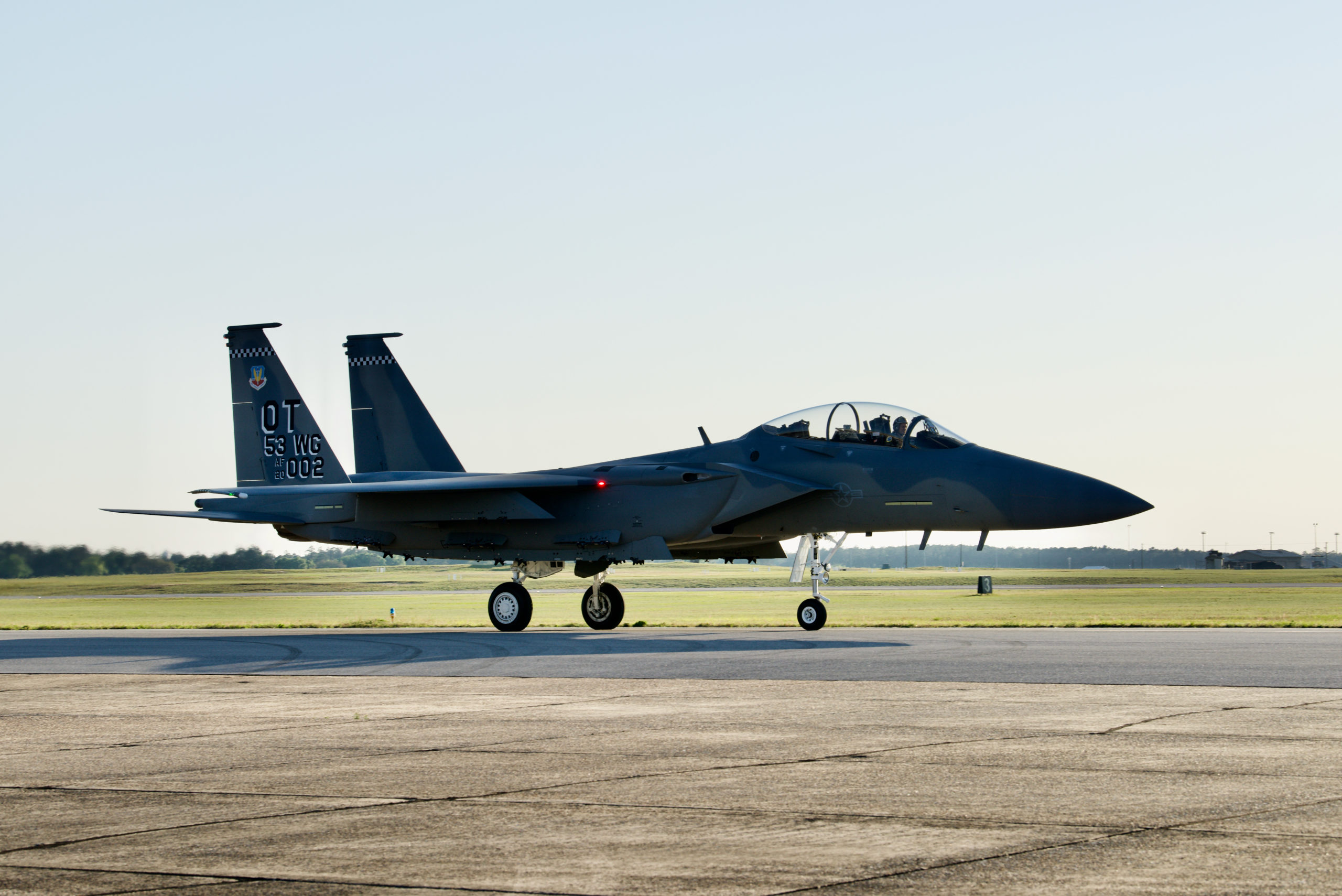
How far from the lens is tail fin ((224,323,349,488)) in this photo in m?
29.4

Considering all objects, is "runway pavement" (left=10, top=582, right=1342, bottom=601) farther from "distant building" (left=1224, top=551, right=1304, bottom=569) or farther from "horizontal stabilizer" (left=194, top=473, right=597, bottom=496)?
"distant building" (left=1224, top=551, right=1304, bottom=569)

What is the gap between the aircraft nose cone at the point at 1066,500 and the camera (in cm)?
2114

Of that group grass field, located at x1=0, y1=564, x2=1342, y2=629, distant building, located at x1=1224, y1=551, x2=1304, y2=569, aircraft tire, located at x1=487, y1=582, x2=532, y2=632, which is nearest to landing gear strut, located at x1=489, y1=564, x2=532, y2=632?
aircraft tire, located at x1=487, y1=582, x2=532, y2=632

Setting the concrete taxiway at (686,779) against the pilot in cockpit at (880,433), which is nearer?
the concrete taxiway at (686,779)

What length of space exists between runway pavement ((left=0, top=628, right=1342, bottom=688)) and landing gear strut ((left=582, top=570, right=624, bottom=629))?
3.92 ft

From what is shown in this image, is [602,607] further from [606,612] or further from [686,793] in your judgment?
[686,793]

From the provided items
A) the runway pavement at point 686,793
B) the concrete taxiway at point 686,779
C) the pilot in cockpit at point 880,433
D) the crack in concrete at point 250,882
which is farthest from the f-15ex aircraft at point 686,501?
the crack in concrete at point 250,882

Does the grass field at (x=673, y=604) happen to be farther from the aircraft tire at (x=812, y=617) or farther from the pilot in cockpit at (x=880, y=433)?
the pilot in cockpit at (x=880, y=433)

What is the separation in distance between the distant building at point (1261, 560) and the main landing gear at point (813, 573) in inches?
5050

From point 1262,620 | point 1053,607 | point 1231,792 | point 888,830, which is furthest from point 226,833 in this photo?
point 1053,607

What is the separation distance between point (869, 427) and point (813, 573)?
267cm

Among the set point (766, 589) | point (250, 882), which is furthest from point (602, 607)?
point (766, 589)

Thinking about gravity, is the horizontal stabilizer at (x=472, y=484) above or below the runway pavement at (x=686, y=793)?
above

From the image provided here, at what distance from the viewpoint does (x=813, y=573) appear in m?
23.2
